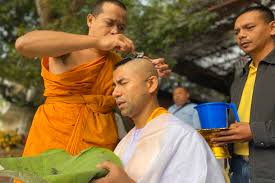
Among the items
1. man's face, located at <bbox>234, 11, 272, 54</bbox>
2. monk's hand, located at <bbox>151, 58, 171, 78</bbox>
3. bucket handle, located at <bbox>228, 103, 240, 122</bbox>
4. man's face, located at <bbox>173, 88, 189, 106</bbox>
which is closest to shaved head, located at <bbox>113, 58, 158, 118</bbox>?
monk's hand, located at <bbox>151, 58, 171, 78</bbox>

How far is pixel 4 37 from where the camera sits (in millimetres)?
10281

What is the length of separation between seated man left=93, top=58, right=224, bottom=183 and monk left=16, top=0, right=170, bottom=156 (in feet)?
0.82

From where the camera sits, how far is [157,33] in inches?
262

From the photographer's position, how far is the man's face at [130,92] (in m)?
2.08

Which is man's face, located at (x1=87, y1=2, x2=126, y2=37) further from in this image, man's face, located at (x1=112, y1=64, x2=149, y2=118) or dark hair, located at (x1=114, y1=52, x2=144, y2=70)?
man's face, located at (x1=112, y1=64, x2=149, y2=118)

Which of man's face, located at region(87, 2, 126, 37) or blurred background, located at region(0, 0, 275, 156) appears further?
blurred background, located at region(0, 0, 275, 156)

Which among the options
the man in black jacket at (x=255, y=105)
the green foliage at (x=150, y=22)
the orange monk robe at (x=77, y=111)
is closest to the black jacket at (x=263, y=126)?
the man in black jacket at (x=255, y=105)

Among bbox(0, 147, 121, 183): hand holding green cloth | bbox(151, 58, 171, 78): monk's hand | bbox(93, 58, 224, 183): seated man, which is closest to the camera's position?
bbox(0, 147, 121, 183): hand holding green cloth

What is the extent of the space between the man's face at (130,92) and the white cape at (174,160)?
7.5 inches

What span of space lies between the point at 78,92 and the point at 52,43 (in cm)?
34

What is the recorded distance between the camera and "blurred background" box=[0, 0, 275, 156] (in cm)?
652

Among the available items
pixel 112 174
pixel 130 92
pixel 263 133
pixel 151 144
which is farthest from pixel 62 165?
pixel 263 133

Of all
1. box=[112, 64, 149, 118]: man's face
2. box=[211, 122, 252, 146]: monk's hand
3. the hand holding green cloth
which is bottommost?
box=[211, 122, 252, 146]: monk's hand

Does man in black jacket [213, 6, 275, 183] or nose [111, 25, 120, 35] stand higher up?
nose [111, 25, 120, 35]
